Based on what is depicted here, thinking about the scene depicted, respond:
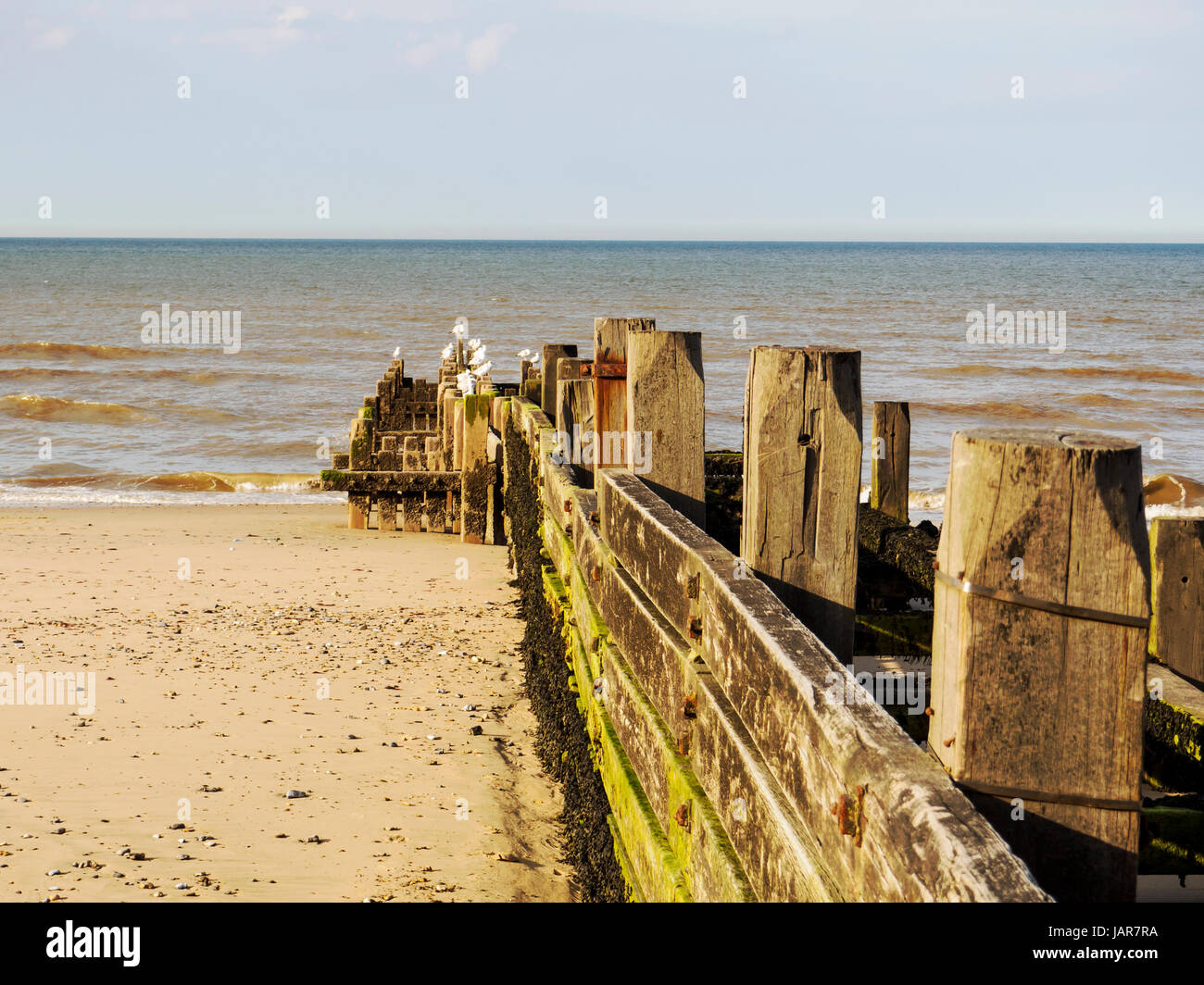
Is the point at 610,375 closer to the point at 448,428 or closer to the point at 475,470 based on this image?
the point at 475,470

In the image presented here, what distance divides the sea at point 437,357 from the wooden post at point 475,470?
684 cm

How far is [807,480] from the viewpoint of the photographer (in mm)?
3158

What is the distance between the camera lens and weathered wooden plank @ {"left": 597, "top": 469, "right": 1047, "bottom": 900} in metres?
1.65

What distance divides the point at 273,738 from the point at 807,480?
4.26 meters

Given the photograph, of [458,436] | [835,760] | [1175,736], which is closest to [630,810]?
[1175,736]

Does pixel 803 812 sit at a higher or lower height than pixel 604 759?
higher

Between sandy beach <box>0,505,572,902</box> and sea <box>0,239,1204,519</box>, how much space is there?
8234mm

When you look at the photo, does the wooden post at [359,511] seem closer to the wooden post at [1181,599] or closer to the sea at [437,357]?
the sea at [437,357]

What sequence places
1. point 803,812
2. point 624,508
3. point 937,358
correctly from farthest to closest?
point 937,358 < point 624,508 < point 803,812

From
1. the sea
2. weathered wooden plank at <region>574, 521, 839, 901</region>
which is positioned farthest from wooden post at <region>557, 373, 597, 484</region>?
the sea

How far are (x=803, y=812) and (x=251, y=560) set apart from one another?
32.6 feet
